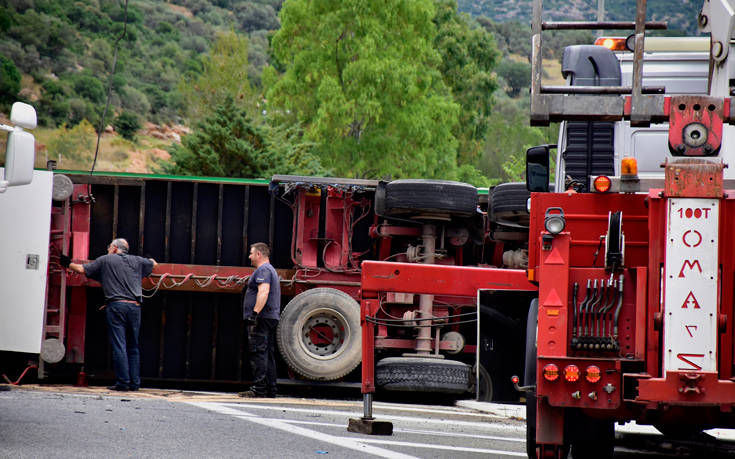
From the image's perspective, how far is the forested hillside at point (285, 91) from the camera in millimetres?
28656

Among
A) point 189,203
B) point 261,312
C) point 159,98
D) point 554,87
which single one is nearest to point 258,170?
point 189,203

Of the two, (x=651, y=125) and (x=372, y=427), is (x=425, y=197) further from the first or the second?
(x=651, y=125)

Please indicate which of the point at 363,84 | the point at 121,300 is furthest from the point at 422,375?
the point at 363,84

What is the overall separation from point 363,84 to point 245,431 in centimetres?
2123

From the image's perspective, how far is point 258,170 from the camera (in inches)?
979

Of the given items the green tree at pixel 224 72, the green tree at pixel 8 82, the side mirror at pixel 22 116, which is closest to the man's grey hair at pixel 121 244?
the side mirror at pixel 22 116

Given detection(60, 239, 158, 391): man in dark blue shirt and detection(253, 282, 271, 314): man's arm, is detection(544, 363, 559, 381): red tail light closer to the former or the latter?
detection(253, 282, 271, 314): man's arm

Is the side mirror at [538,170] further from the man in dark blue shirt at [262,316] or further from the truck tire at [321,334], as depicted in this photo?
the truck tire at [321,334]

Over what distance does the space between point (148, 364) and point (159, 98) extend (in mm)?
48660

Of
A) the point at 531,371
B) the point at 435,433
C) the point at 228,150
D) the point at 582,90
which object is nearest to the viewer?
the point at 582,90

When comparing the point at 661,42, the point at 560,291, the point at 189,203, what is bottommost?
the point at 560,291

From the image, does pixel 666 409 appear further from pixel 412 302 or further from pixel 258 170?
pixel 258 170

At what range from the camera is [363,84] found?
29031 millimetres

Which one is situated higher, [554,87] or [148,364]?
[554,87]
